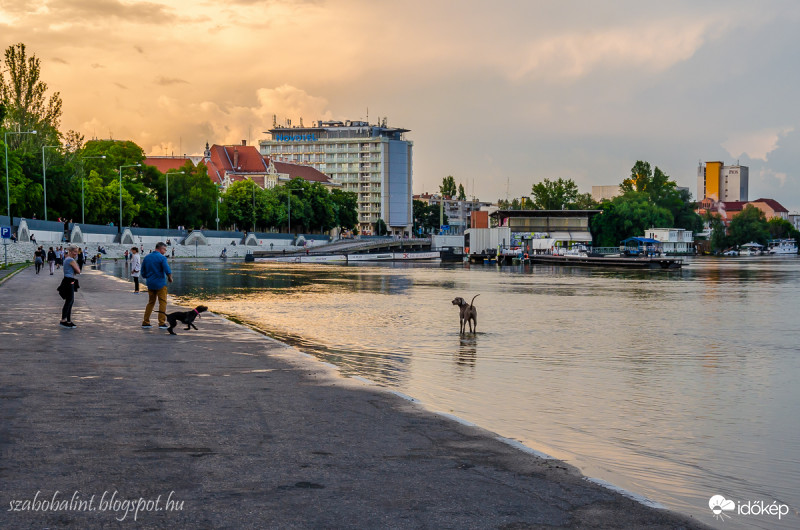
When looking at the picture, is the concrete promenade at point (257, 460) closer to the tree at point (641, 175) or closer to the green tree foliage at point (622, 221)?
the green tree foliage at point (622, 221)

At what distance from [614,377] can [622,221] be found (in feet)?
511

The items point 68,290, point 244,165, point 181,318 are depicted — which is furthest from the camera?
point 244,165

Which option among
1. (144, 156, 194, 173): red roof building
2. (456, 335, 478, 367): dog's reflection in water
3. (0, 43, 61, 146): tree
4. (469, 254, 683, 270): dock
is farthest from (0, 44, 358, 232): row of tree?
(456, 335, 478, 367): dog's reflection in water

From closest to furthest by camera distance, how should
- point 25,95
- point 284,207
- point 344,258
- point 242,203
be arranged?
point 25,95
point 344,258
point 242,203
point 284,207

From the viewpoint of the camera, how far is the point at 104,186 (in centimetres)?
11225

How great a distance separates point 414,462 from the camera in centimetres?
773

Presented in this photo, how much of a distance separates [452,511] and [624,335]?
18.3m

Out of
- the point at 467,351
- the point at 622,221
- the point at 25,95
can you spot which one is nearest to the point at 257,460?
the point at 467,351

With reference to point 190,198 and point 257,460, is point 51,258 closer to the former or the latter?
point 257,460

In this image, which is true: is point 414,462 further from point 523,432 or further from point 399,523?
point 523,432

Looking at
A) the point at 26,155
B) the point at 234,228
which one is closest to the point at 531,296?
the point at 26,155

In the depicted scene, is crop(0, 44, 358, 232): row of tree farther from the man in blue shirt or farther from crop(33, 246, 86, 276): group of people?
the man in blue shirt

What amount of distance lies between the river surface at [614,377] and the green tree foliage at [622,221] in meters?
132

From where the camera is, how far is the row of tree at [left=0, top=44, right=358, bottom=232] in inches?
3548
